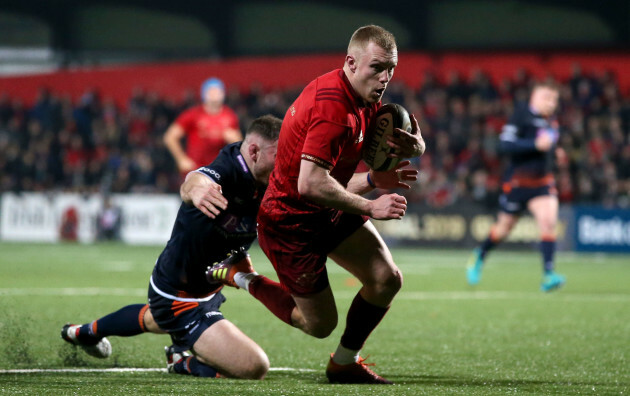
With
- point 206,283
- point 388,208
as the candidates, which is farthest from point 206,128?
point 388,208

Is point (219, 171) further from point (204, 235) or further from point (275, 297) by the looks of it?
point (275, 297)

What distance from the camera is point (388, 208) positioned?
14.7 feet

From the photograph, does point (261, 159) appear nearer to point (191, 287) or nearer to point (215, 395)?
point (191, 287)

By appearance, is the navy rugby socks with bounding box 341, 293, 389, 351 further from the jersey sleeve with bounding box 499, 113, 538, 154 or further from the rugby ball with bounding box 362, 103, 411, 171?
the jersey sleeve with bounding box 499, 113, 538, 154

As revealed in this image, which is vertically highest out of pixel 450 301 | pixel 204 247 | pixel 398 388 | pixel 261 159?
pixel 261 159

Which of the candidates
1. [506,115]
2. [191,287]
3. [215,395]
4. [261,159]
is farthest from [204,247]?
[506,115]

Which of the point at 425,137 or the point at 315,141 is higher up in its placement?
the point at 315,141

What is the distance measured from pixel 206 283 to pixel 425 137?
57.9 ft

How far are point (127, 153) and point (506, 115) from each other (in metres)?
9.66

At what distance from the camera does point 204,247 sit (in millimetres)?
5523

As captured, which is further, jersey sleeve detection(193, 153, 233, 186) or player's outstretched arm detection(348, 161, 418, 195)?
jersey sleeve detection(193, 153, 233, 186)

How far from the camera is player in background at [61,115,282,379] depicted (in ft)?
17.5

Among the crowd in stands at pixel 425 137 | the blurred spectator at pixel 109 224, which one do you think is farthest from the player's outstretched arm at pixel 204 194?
the blurred spectator at pixel 109 224

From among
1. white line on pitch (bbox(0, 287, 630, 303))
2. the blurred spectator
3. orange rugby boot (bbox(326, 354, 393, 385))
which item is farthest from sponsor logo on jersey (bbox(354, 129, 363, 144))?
the blurred spectator
